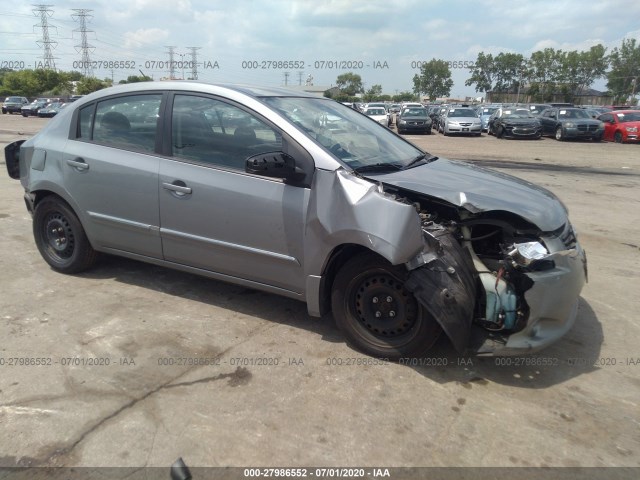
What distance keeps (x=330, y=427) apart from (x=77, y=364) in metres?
1.73

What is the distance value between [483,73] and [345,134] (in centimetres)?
9783

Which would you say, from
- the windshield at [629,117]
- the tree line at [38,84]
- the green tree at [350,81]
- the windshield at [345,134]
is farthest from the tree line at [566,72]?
the windshield at [345,134]

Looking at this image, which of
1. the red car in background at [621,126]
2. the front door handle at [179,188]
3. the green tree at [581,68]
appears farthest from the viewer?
the green tree at [581,68]

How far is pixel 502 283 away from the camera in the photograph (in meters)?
3.09

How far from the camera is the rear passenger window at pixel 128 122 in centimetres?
404

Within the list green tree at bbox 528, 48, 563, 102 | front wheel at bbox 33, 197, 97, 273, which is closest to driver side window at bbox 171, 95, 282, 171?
front wheel at bbox 33, 197, 97, 273

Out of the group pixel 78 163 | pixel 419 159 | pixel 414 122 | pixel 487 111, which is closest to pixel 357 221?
pixel 419 159

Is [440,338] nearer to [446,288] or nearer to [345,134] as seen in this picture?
[446,288]

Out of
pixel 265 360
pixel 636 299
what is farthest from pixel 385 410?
pixel 636 299

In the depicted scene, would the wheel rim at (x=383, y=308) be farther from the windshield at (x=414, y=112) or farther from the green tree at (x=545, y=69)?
the green tree at (x=545, y=69)

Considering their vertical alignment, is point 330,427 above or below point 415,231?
below

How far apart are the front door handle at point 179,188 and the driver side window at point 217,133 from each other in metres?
0.22

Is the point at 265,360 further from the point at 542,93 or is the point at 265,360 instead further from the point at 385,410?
the point at 542,93

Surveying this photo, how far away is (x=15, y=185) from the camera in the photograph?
9211 millimetres
